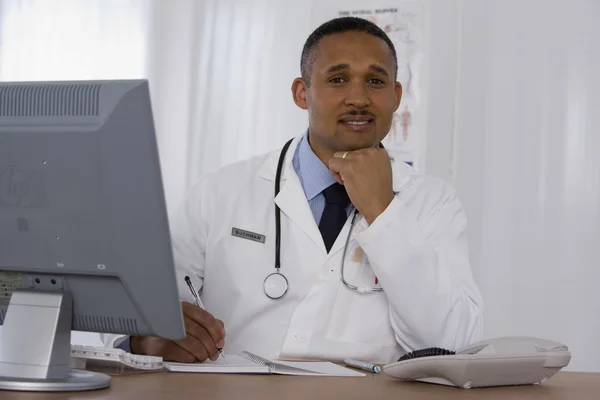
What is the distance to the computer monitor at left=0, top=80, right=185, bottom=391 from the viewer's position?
1.23 m

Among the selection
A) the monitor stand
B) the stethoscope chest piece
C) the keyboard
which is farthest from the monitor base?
the stethoscope chest piece

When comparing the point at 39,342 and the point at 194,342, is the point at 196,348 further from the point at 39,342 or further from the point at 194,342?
the point at 39,342

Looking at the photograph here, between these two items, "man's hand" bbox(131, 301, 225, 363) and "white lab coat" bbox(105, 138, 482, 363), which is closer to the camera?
"man's hand" bbox(131, 301, 225, 363)

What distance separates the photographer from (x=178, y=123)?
354 centimetres

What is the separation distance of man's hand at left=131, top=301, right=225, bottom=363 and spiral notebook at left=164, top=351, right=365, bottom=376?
0.05 metres

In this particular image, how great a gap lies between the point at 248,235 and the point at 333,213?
23 cm

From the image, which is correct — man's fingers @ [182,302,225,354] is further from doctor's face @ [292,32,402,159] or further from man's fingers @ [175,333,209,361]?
doctor's face @ [292,32,402,159]

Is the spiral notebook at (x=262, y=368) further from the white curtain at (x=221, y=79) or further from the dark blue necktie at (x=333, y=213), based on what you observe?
the white curtain at (x=221, y=79)

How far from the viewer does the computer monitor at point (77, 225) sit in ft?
4.04

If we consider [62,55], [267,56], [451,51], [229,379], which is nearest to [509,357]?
[229,379]

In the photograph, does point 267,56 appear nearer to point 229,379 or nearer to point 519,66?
point 519,66

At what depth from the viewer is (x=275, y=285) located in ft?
6.72

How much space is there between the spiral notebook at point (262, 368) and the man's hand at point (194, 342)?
0.15ft

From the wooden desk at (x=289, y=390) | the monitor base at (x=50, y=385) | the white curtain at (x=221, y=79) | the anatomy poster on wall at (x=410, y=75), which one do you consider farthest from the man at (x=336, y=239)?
the white curtain at (x=221, y=79)
